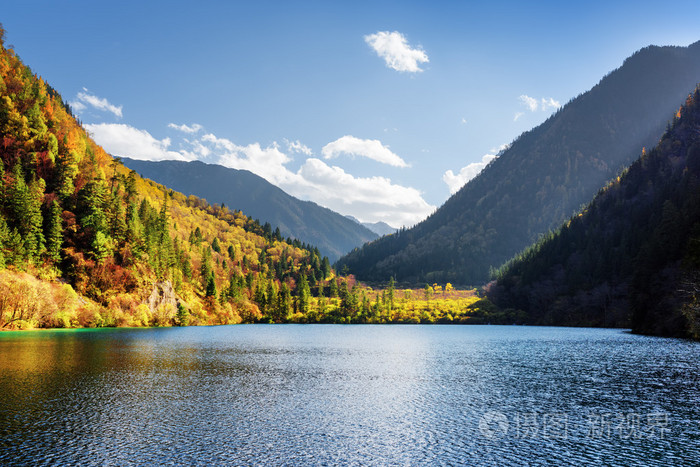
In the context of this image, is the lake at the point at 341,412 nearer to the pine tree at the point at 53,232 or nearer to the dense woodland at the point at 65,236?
the dense woodland at the point at 65,236

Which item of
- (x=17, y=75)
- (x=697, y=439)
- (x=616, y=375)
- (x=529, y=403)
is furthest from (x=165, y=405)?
(x=17, y=75)

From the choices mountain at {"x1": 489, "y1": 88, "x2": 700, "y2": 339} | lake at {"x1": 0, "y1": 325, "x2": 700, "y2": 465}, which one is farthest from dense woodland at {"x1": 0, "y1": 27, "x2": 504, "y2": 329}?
mountain at {"x1": 489, "y1": 88, "x2": 700, "y2": 339}

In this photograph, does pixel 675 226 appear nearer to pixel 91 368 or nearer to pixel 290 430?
pixel 290 430

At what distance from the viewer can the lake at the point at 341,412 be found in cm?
2255

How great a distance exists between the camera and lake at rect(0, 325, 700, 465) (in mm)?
22547

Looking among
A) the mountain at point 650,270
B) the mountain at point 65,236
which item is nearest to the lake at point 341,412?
the mountain at point 650,270

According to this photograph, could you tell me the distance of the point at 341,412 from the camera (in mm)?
31719

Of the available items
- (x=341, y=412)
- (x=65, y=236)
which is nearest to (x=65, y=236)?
(x=65, y=236)

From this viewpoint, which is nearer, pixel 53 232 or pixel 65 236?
pixel 53 232

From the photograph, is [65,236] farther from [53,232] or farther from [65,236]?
[53,232]

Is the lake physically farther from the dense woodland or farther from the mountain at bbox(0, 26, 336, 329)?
the mountain at bbox(0, 26, 336, 329)

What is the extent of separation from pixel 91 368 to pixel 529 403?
147ft

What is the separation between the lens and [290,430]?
26875 millimetres

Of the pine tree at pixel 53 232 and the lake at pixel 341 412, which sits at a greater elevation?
the pine tree at pixel 53 232
